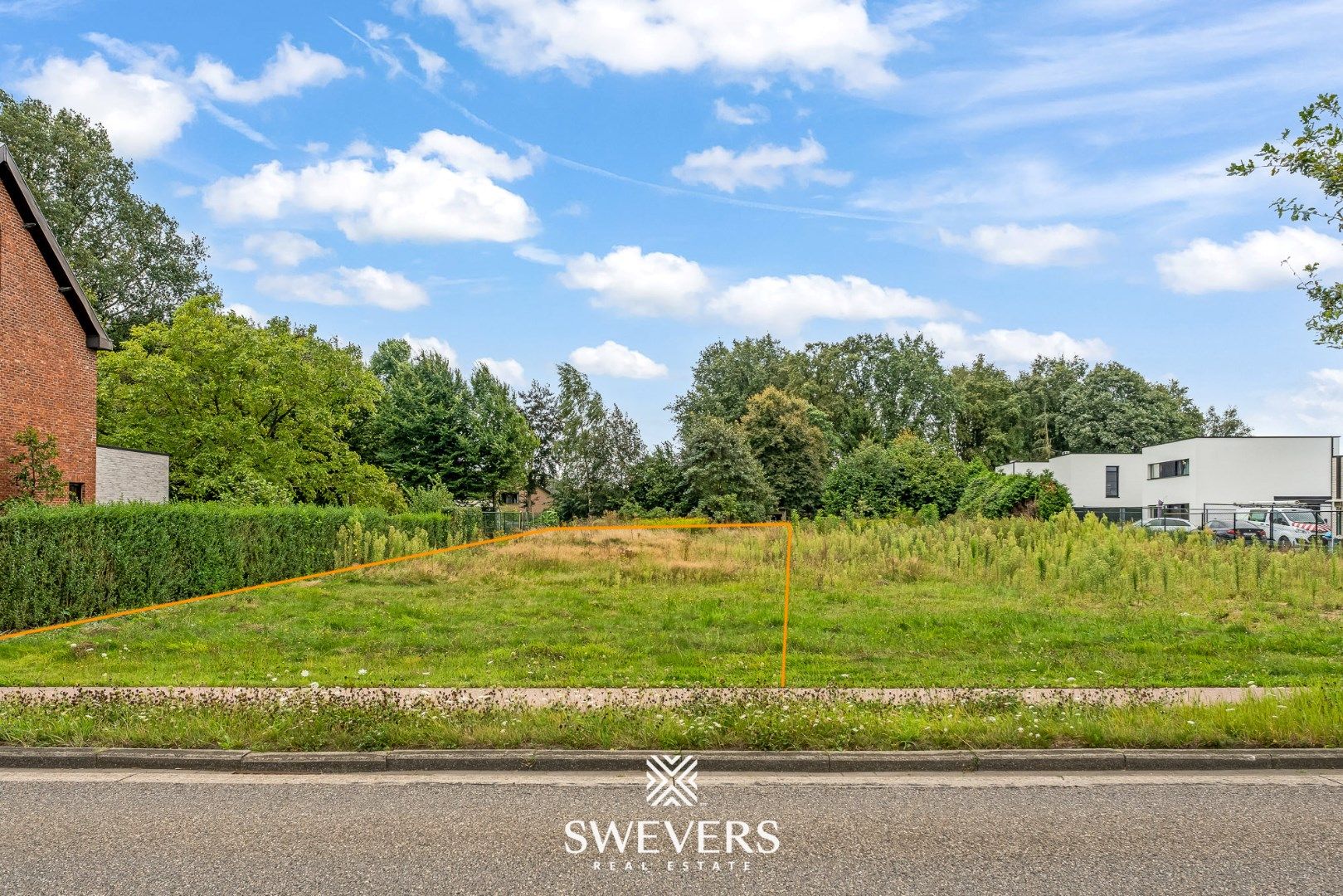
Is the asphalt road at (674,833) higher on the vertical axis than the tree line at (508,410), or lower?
lower

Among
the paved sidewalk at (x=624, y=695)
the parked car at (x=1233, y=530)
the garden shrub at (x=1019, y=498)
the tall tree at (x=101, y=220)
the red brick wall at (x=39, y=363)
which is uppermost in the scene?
the tall tree at (x=101, y=220)

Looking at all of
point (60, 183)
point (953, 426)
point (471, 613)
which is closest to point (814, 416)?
point (953, 426)

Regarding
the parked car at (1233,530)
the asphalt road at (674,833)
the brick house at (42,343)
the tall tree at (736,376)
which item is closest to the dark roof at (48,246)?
the brick house at (42,343)

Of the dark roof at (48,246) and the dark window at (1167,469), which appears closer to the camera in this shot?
the dark roof at (48,246)

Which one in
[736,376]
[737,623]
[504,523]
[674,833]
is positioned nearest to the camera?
[674,833]

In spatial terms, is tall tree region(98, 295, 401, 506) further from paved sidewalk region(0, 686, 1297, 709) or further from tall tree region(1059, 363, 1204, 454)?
tall tree region(1059, 363, 1204, 454)

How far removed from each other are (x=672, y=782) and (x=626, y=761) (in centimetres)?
44

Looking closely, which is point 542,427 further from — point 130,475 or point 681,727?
point 681,727

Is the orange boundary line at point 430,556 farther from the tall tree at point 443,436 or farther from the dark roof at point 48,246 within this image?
the tall tree at point 443,436

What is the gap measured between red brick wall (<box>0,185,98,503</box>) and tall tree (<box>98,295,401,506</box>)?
24.2ft

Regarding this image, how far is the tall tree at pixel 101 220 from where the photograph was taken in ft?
148

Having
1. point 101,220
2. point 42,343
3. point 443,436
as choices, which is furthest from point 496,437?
point 42,343

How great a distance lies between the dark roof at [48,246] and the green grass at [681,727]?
57.9ft

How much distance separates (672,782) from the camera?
668cm
